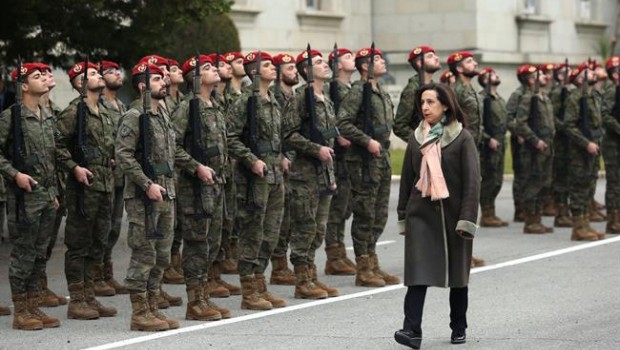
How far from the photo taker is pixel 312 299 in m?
13.4

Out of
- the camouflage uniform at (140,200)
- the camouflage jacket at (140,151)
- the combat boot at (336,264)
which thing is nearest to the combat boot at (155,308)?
the camouflage uniform at (140,200)

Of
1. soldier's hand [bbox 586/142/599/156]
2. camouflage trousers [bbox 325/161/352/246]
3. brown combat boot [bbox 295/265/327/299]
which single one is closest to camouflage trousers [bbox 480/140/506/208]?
soldier's hand [bbox 586/142/599/156]

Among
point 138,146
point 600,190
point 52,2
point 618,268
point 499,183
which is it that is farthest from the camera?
point 600,190

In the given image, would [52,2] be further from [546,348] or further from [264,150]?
[546,348]

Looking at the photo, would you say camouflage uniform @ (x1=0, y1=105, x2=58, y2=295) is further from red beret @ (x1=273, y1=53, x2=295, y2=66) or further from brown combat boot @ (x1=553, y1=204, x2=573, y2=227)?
brown combat boot @ (x1=553, y1=204, x2=573, y2=227)

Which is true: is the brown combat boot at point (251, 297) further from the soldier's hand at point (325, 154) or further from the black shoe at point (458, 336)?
the black shoe at point (458, 336)

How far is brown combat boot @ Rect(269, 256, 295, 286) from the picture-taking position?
47.8 ft

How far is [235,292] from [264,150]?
1468mm

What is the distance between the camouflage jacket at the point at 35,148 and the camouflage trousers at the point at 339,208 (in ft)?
10.6

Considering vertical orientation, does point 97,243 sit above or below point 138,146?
below

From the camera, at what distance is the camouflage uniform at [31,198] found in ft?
39.5

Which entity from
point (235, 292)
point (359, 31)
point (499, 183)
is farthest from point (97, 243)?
point (359, 31)

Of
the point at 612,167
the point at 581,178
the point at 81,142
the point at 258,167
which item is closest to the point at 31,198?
the point at 81,142

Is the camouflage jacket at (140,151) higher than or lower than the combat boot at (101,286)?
higher
